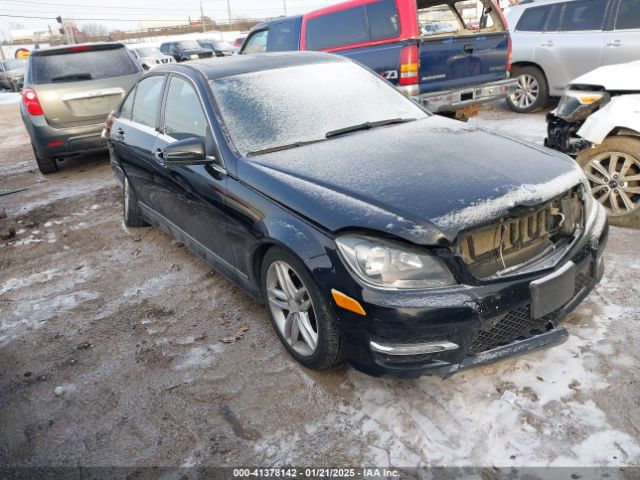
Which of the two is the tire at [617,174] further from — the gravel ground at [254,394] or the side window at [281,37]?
the side window at [281,37]

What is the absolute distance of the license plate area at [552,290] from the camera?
2.30 metres

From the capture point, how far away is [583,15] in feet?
25.1

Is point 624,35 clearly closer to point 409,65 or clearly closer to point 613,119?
point 409,65

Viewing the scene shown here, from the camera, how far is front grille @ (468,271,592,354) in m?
2.28

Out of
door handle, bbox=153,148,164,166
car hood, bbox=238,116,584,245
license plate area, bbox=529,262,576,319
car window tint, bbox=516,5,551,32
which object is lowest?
license plate area, bbox=529,262,576,319

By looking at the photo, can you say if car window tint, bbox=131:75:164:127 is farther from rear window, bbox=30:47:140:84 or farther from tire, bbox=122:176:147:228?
rear window, bbox=30:47:140:84

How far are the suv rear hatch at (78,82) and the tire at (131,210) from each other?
268 centimetres

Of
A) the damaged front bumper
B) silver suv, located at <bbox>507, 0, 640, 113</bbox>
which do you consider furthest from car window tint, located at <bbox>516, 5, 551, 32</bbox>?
the damaged front bumper

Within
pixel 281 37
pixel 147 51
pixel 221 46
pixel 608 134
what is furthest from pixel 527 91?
pixel 221 46

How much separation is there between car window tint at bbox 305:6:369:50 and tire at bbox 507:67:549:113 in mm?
3044

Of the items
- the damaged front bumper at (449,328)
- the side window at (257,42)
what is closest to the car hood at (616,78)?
the damaged front bumper at (449,328)

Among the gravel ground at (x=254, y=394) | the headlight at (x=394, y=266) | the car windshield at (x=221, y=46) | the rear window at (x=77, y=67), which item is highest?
the car windshield at (x=221, y=46)

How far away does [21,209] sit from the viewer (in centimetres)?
620

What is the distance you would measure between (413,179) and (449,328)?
0.79 metres
